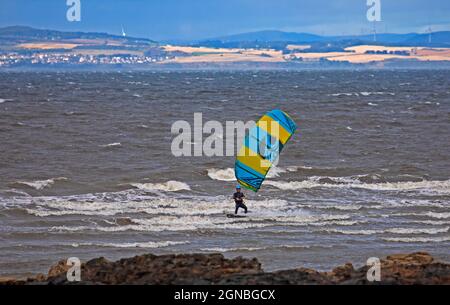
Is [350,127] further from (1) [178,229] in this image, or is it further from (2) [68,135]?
(1) [178,229]

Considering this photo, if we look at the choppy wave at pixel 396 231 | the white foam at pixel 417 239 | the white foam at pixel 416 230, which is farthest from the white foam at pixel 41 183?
the white foam at pixel 417 239

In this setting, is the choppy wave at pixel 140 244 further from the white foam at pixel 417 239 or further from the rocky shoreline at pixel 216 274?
the rocky shoreline at pixel 216 274

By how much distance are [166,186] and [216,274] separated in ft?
59.1

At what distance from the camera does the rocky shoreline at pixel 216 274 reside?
33.5ft

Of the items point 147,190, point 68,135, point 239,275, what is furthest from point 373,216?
point 68,135

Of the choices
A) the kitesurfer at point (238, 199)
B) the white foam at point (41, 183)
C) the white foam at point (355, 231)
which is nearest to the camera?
the white foam at point (355, 231)

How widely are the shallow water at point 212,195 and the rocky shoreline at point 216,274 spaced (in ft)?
19.6

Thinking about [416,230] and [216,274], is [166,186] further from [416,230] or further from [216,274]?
[216,274]

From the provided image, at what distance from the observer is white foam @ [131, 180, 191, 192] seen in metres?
28.0

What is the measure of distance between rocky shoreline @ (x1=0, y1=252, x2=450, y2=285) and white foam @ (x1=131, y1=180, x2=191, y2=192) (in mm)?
16387

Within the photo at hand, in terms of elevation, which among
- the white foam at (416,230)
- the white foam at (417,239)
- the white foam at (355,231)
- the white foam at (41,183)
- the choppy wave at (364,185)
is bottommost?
the white foam at (417,239)

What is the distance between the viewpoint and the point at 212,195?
1054 inches

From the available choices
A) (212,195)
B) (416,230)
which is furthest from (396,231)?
(212,195)

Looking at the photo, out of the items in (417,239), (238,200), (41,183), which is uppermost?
(238,200)
